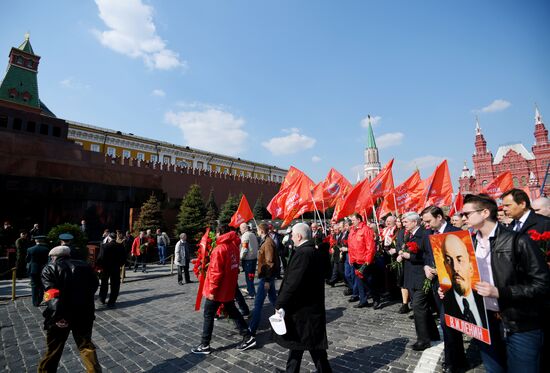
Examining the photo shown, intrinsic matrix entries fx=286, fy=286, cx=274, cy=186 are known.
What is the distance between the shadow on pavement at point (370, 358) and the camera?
3436mm

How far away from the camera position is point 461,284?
2244 mm

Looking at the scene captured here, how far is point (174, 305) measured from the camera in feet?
21.7

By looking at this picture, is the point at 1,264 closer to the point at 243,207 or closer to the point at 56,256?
the point at 243,207

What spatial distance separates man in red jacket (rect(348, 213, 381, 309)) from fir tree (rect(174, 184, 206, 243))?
20968mm

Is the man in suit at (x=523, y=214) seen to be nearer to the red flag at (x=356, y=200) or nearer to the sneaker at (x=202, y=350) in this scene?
the sneaker at (x=202, y=350)

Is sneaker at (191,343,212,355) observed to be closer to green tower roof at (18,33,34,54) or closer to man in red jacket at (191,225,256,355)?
man in red jacket at (191,225,256,355)

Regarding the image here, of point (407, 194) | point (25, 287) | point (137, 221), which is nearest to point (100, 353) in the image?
point (25, 287)

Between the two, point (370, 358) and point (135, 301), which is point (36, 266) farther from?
point (370, 358)

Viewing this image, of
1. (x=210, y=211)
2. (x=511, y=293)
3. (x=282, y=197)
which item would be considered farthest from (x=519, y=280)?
(x=210, y=211)

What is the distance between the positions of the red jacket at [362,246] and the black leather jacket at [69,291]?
491cm

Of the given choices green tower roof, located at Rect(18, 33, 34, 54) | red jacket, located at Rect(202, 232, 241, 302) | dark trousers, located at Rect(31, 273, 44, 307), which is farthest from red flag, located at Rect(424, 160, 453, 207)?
green tower roof, located at Rect(18, 33, 34, 54)

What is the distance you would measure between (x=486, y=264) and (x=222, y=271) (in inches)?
124

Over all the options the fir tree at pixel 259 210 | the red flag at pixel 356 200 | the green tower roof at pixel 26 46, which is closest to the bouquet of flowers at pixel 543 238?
the red flag at pixel 356 200

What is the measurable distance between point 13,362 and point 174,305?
10.1 feet
